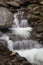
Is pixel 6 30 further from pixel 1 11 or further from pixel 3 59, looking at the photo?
pixel 3 59

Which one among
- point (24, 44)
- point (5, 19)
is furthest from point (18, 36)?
point (5, 19)

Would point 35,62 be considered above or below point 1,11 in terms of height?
below

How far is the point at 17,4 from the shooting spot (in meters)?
15.2

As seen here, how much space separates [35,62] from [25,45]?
1.76 meters

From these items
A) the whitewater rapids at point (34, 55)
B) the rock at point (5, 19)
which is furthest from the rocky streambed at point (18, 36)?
the whitewater rapids at point (34, 55)

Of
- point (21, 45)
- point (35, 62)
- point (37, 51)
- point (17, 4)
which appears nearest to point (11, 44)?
point (21, 45)

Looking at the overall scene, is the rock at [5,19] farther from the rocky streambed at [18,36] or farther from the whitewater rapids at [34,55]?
the whitewater rapids at [34,55]

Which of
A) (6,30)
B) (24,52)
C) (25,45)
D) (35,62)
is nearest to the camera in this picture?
(35,62)

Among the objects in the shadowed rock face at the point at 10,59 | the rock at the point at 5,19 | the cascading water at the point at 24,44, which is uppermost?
the rock at the point at 5,19

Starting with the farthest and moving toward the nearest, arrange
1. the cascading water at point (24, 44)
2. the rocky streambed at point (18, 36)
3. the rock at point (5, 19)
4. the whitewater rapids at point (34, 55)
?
the rock at point (5, 19) < the cascading water at point (24, 44) < the whitewater rapids at point (34, 55) < the rocky streambed at point (18, 36)

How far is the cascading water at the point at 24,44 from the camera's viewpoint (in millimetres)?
8547

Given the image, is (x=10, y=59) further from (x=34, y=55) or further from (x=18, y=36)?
(x=18, y=36)

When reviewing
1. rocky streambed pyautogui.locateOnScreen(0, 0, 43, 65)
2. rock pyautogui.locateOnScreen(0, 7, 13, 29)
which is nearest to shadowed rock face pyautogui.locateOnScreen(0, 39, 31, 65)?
rocky streambed pyautogui.locateOnScreen(0, 0, 43, 65)

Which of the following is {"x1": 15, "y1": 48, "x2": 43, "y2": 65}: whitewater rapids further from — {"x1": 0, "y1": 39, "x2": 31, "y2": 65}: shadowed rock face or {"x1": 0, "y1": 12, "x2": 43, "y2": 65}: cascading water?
{"x1": 0, "y1": 39, "x2": 31, "y2": 65}: shadowed rock face
